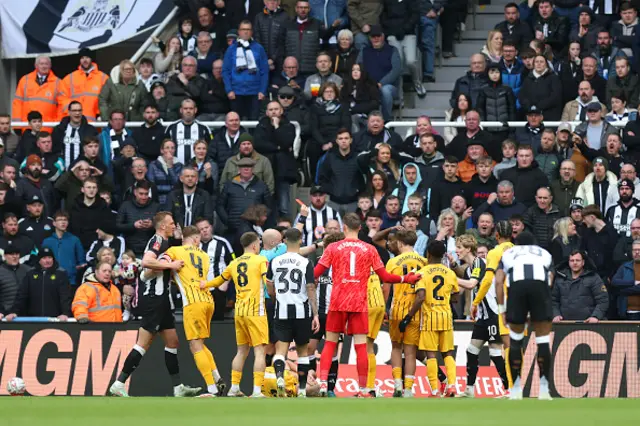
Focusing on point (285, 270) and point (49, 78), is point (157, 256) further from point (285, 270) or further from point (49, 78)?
point (49, 78)

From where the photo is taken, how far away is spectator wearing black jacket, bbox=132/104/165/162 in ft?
72.9

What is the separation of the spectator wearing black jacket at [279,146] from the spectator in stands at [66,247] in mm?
3189

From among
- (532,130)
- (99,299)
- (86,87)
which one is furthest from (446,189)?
(86,87)

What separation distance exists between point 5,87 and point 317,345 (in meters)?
10.9

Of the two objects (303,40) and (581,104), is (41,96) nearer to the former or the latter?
(303,40)

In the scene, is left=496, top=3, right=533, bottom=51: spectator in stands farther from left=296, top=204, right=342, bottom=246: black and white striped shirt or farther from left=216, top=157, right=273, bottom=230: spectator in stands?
left=216, top=157, right=273, bottom=230: spectator in stands

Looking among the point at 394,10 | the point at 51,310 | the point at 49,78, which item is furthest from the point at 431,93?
the point at 51,310

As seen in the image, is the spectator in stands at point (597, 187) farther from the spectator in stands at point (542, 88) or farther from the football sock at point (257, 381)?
the football sock at point (257, 381)

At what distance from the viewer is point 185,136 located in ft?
72.4

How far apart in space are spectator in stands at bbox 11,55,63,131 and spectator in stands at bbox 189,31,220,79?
2.40 m

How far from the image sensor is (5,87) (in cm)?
2659

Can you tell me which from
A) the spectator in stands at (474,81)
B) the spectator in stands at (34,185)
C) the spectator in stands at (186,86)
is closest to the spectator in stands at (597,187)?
the spectator in stands at (474,81)

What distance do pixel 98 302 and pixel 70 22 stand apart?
771 cm

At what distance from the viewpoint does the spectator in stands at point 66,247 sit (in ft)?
68.7
